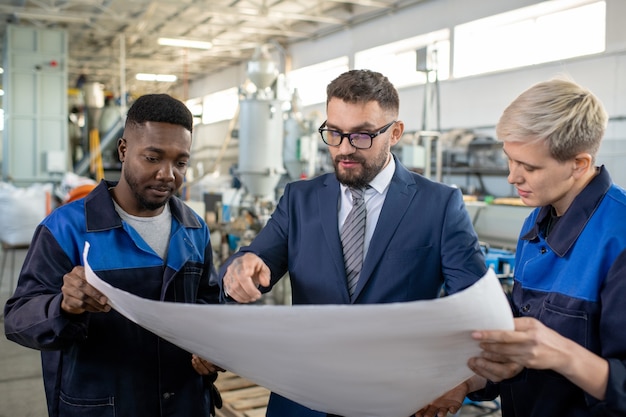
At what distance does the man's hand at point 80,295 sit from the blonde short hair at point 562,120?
0.80 meters

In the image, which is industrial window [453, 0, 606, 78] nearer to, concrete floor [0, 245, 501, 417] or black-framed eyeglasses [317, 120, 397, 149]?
concrete floor [0, 245, 501, 417]

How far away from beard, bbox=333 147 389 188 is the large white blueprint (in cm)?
48

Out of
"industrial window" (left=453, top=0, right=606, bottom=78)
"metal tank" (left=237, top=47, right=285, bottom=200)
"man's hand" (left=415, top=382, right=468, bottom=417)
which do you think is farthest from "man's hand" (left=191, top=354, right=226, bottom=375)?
"industrial window" (left=453, top=0, right=606, bottom=78)

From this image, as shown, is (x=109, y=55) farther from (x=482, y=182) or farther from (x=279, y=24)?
(x=482, y=182)

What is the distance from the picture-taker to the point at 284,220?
4.41 feet

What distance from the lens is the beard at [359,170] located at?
4.08 ft

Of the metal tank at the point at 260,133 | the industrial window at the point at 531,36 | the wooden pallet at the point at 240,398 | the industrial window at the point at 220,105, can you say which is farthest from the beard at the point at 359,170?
the industrial window at the point at 220,105

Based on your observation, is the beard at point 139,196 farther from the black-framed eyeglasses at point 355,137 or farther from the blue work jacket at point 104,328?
the black-framed eyeglasses at point 355,137

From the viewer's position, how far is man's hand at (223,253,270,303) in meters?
1.11

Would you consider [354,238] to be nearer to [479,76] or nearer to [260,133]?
[260,133]

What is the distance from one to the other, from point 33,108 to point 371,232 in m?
7.65

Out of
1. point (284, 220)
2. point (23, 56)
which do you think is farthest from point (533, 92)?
point (23, 56)

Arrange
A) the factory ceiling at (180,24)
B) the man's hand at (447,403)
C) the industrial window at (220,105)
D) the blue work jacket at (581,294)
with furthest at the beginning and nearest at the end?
the industrial window at (220,105), the factory ceiling at (180,24), the man's hand at (447,403), the blue work jacket at (581,294)

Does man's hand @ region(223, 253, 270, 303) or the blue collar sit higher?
the blue collar
